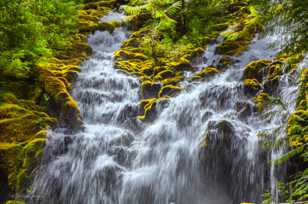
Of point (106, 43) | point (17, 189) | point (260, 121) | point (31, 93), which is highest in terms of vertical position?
point (106, 43)

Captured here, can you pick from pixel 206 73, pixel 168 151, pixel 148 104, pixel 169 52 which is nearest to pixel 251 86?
pixel 206 73

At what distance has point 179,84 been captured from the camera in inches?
442

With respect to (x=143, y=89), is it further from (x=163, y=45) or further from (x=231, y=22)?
(x=231, y=22)

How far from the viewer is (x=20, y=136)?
29.7ft

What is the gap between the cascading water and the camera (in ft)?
25.8

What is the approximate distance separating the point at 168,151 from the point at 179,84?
10.0ft

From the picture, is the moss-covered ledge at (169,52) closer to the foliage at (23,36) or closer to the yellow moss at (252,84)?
the yellow moss at (252,84)

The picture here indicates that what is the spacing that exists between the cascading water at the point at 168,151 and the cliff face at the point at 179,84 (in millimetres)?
42

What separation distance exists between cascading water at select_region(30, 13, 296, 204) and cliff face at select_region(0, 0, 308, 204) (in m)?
0.04

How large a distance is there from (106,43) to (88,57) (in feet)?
5.52

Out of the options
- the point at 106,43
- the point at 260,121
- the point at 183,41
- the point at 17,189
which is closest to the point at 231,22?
the point at 183,41

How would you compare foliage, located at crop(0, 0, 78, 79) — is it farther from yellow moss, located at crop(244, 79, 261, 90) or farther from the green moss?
yellow moss, located at crop(244, 79, 261, 90)

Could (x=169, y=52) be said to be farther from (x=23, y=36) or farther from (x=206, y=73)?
(x=23, y=36)

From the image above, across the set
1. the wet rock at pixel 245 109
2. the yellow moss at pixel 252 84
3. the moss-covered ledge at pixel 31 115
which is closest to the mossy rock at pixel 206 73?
the yellow moss at pixel 252 84
